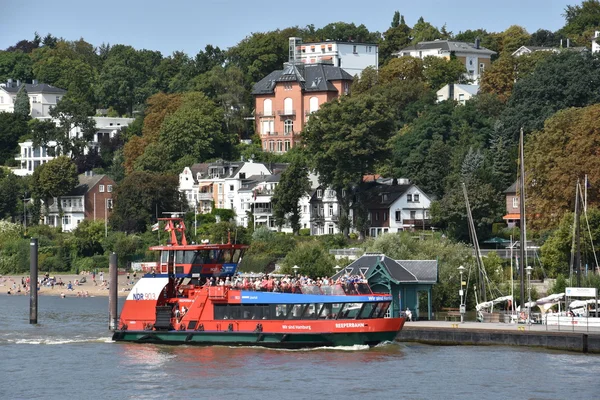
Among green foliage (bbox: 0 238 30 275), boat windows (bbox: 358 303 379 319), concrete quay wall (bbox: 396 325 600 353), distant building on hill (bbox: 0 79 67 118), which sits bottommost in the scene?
concrete quay wall (bbox: 396 325 600 353)

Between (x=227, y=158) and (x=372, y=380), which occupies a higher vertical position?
(x=227, y=158)

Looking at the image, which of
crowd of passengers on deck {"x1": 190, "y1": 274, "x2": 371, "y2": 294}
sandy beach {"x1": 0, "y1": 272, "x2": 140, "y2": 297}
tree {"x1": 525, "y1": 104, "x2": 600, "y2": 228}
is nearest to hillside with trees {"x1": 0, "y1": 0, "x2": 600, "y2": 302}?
tree {"x1": 525, "y1": 104, "x2": 600, "y2": 228}

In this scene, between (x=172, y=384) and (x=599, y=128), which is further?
(x=599, y=128)

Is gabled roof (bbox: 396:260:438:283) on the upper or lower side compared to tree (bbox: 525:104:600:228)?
lower

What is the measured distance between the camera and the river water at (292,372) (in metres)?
51.9

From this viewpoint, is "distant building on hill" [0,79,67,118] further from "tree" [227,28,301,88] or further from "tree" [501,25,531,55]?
"tree" [501,25,531,55]

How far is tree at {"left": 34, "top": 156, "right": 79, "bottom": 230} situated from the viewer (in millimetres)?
137375

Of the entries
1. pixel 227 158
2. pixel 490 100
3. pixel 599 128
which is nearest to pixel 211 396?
pixel 599 128

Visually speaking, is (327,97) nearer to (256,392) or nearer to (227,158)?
(227,158)

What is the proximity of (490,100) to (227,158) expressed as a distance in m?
29.4

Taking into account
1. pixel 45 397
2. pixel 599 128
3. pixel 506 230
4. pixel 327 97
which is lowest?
pixel 45 397

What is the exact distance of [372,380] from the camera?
5388 cm

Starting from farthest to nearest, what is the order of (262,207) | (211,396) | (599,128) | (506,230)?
(262,207)
(506,230)
(599,128)
(211,396)

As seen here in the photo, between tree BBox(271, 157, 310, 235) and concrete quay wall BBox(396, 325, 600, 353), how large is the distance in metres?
52.9
